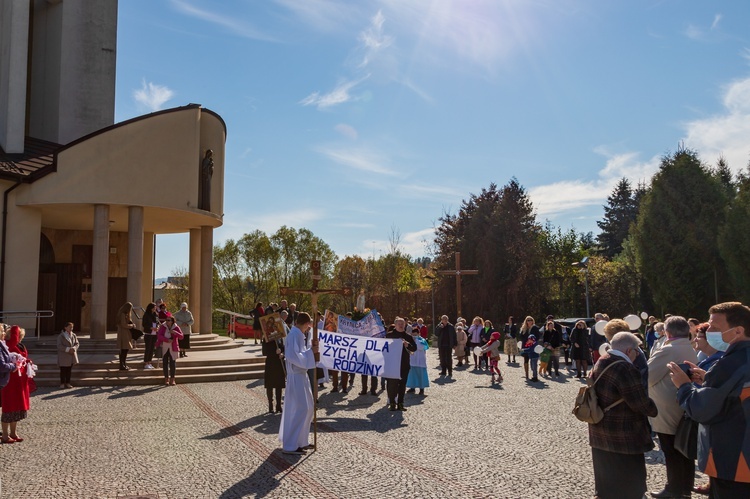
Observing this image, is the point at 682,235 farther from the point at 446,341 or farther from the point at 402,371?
the point at 402,371

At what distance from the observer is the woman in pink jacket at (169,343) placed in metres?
15.0

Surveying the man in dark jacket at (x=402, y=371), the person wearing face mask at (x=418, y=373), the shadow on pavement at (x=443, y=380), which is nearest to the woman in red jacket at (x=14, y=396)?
the man in dark jacket at (x=402, y=371)

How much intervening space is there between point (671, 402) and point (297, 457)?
4622mm

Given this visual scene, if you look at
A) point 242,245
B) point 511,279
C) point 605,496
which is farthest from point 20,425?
point 242,245

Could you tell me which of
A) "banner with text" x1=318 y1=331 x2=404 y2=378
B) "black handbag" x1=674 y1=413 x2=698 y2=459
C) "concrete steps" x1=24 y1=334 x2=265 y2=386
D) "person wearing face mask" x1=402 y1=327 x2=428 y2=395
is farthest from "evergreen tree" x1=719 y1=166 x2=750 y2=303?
"black handbag" x1=674 y1=413 x2=698 y2=459

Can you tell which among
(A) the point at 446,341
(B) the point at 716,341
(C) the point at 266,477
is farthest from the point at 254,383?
(B) the point at 716,341

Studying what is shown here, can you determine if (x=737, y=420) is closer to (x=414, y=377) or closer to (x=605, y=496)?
(x=605, y=496)

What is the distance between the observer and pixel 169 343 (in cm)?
1518

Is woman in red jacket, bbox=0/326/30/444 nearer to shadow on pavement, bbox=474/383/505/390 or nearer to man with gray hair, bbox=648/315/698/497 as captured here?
man with gray hair, bbox=648/315/698/497

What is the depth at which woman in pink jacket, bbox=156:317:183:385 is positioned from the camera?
1497 cm

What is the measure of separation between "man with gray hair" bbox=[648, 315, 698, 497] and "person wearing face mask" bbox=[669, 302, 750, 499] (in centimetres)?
185

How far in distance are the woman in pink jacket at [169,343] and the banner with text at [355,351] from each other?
4.77 metres

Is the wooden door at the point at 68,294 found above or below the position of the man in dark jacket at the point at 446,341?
above

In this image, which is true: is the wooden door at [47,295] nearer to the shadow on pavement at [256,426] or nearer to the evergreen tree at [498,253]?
the shadow on pavement at [256,426]
